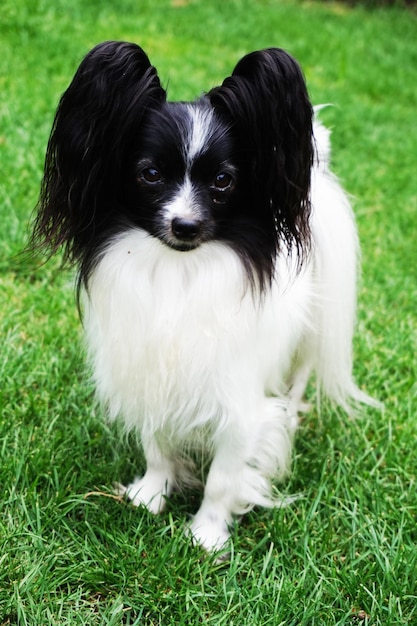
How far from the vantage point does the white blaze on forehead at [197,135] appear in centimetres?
193

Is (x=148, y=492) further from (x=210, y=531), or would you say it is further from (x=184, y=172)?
(x=184, y=172)

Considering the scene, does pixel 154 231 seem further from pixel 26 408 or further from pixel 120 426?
pixel 26 408

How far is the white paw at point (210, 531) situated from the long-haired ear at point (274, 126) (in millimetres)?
1040

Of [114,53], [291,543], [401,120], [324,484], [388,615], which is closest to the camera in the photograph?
[114,53]

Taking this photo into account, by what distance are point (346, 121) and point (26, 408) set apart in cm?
423

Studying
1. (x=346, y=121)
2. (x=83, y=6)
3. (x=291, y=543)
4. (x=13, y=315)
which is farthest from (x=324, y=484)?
(x=83, y=6)

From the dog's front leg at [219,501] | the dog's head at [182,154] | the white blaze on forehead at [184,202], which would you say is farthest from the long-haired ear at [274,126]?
the dog's front leg at [219,501]

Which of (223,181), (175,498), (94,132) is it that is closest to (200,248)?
(223,181)

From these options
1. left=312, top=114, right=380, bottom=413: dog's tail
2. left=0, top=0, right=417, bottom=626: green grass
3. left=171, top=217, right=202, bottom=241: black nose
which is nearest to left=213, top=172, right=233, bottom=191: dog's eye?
left=171, top=217, right=202, bottom=241: black nose

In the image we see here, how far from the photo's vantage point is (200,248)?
82.3 inches

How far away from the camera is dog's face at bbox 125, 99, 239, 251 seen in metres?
1.94

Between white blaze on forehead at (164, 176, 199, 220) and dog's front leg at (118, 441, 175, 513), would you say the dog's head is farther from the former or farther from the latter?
dog's front leg at (118, 441, 175, 513)

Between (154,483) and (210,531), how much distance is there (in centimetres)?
29

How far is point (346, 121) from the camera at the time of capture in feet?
20.3
